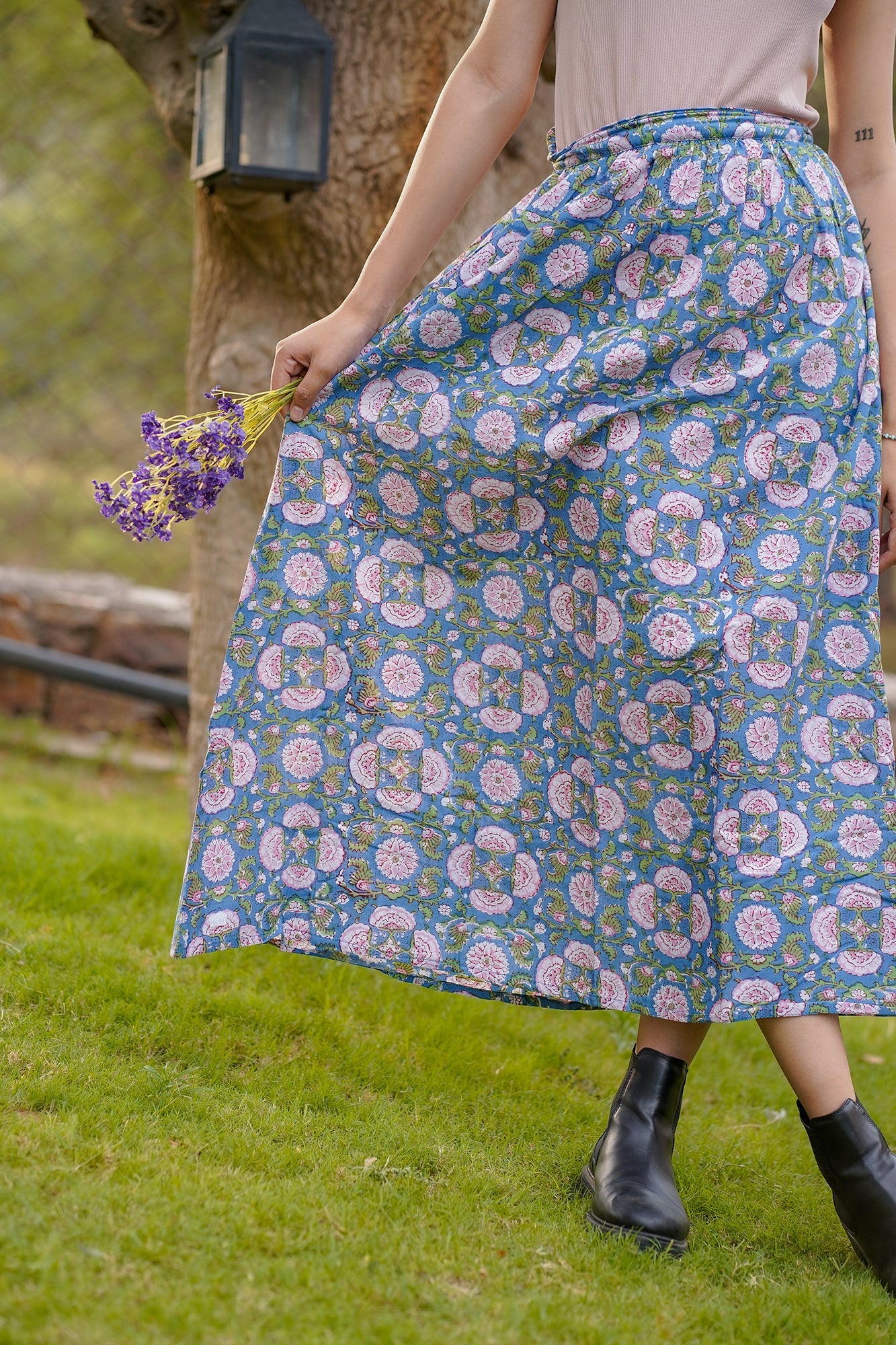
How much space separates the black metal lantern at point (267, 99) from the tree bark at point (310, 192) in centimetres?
7

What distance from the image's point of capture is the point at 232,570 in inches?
119

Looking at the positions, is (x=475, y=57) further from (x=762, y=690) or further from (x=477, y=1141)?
(x=477, y=1141)

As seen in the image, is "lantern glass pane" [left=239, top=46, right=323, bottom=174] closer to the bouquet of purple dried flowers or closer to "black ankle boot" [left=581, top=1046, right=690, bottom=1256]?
the bouquet of purple dried flowers

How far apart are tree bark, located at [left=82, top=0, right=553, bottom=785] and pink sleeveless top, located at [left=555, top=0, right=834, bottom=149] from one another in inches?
40.3

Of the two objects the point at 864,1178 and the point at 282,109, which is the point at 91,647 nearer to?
the point at 282,109

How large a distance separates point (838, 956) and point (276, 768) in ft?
2.64

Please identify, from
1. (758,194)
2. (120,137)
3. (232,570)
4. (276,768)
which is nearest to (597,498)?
(758,194)

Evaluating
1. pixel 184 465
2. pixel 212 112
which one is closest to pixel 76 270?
pixel 212 112

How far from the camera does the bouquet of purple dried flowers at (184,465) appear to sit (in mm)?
1911

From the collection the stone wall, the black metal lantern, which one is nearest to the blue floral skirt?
the black metal lantern

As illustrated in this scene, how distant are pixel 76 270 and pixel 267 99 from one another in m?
2.61

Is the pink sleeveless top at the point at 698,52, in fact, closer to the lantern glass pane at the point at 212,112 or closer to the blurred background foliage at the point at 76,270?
the lantern glass pane at the point at 212,112

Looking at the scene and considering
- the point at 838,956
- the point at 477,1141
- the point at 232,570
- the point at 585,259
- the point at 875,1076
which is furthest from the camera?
the point at 232,570

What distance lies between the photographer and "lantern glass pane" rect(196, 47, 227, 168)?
2605 mm
